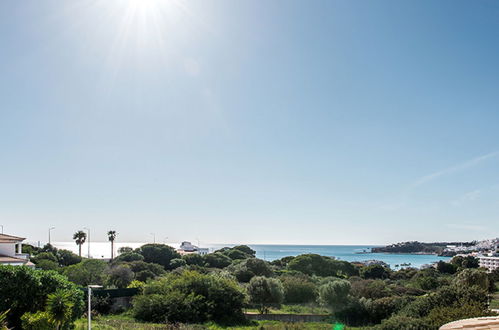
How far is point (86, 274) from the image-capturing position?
110 feet

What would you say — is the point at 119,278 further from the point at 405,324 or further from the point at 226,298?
the point at 405,324

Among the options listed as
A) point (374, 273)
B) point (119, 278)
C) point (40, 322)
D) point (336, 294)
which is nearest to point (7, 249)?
point (119, 278)

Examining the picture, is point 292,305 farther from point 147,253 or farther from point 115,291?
point 147,253

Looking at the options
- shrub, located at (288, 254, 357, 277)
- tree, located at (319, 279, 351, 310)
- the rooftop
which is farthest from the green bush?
shrub, located at (288, 254, 357, 277)

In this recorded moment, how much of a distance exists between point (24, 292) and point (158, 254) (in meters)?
40.0

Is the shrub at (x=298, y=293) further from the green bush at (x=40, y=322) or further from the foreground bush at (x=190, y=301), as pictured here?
the green bush at (x=40, y=322)

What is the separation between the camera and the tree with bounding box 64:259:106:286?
33094 mm

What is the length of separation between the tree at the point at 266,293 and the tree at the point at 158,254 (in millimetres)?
28587

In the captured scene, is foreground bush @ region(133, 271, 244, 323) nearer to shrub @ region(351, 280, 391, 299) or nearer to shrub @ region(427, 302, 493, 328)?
shrub @ region(351, 280, 391, 299)

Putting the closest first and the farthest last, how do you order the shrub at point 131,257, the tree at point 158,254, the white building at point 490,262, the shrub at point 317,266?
1. the shrub at point 317,266
2. the shrub at point 131,257
3. the tree at point 158,254
4. the white building at point 490,262

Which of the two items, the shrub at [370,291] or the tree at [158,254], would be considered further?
the tree at [158,254]

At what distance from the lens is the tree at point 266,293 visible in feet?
89.9

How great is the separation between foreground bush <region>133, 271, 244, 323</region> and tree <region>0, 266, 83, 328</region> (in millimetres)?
6242

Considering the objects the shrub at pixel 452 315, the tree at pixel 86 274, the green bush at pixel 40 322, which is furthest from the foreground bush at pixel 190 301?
the shrub at pixel 452 315
